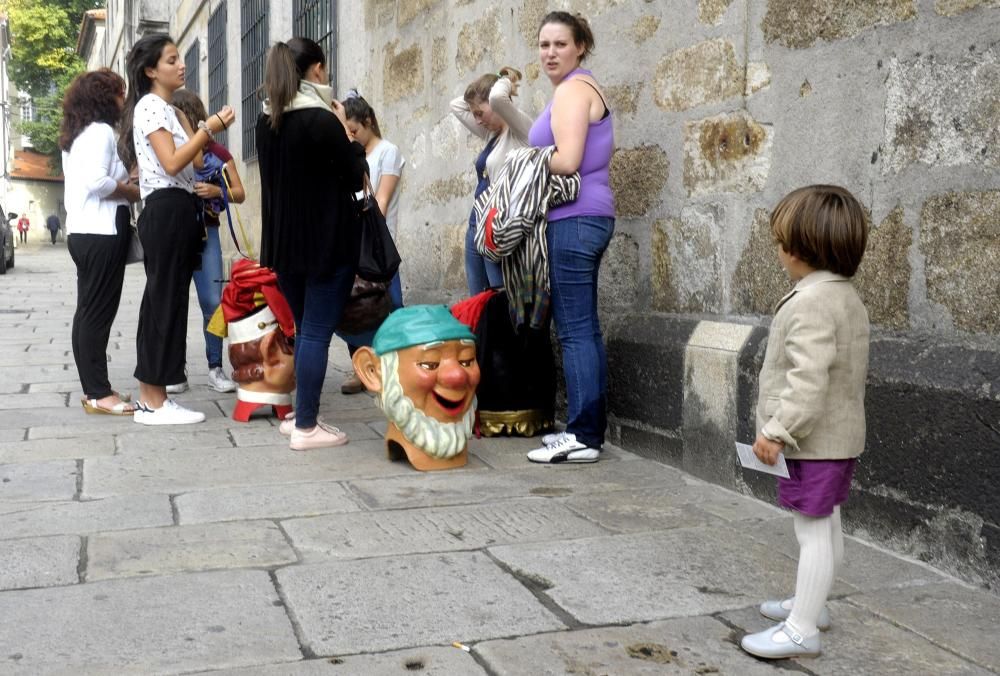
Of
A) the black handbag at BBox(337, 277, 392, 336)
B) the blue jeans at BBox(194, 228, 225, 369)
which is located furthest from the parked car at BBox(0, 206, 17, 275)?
the black handbag at BBox(337, 277, 392, 336)

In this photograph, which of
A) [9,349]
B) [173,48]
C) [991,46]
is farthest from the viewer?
[9,349]

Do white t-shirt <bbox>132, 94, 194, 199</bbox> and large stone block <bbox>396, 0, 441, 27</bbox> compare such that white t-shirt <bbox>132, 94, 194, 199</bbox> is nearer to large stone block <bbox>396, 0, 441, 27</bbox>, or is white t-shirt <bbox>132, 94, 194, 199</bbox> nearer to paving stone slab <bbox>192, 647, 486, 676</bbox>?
large stone block <bbox>396, 0, 441, 27</bbox>

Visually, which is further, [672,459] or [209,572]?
[672,459]

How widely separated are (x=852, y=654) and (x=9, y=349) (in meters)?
7.67

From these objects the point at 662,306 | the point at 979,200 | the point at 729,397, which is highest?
the point at 979,200

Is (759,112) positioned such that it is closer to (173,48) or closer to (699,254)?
(699,254)

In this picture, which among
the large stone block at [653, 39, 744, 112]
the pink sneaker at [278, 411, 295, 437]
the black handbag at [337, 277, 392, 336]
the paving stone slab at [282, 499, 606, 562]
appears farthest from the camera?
the black handbag at [337, 277, 392, 336]

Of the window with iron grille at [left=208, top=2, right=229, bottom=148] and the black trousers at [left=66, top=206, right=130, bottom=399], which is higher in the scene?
the window with iron grille at [left=208, top=2, right=229, bottom=148]

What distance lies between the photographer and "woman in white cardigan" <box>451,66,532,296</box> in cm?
480

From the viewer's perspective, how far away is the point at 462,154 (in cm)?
666

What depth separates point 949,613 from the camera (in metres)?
2.72

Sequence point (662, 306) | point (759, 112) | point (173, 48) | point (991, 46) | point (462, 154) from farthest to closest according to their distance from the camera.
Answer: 1. point (462, 154)
2. point (173, 48)
3. point (662, 306)
4. point (759, 112)
5. point (991, 46)

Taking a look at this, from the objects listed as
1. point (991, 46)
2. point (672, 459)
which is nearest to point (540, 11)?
point (672, 459)

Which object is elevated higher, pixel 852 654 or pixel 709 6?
pixel 709 6
